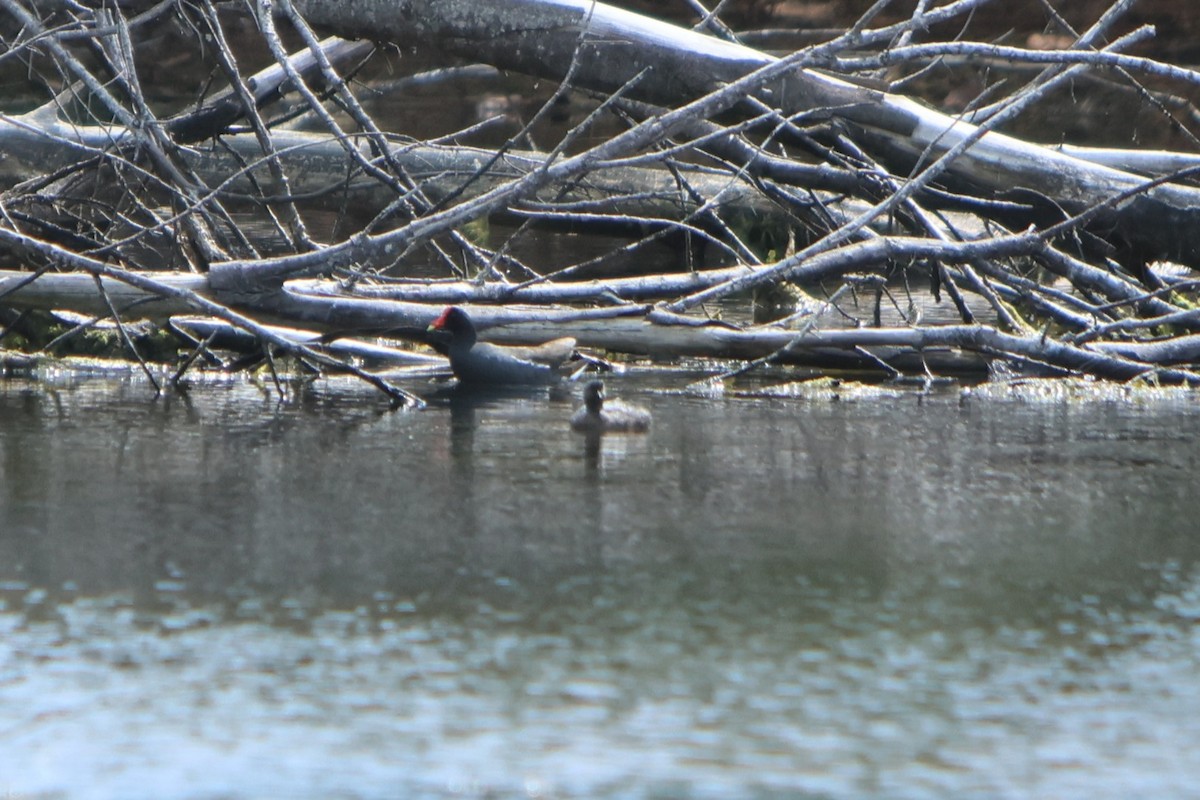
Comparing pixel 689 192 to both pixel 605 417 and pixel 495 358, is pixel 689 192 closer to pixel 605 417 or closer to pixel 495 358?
pixel 495 358

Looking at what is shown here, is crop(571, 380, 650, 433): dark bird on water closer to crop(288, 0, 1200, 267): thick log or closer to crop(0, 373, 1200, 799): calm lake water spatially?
crop(0, 373, 1200, 799): calm lake water

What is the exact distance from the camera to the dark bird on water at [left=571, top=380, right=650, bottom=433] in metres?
6.23

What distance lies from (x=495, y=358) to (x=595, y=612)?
3972 millimetres

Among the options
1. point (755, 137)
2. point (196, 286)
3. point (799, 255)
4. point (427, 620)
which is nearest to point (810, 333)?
point (799, 255)

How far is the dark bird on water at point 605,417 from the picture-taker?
6227mm

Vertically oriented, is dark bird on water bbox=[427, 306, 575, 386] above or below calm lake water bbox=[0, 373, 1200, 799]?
above

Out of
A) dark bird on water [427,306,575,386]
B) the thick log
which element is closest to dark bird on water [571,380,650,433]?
Answer: dark bird on water [427,306,575,386]

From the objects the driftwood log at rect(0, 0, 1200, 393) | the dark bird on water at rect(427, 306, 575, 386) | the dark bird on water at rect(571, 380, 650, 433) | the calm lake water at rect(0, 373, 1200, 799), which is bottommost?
the calm lake water at rect(0, 373, 1200, 799)

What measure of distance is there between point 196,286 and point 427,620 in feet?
12.5

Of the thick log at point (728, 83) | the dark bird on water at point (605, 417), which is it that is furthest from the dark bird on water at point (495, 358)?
the dark bird on water at point (605, 417)

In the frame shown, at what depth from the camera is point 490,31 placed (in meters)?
7.21

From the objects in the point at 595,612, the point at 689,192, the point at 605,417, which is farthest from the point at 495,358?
the point at 595,612

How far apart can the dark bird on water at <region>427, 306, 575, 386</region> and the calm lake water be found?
4.40ft

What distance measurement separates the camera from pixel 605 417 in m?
6.25
